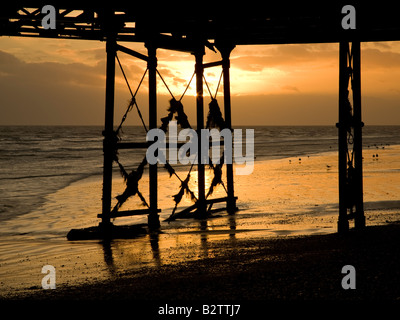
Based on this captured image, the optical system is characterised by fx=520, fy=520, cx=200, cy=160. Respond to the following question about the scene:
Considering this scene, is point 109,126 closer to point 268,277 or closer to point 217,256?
point 217,256

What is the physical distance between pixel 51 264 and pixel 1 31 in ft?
19.8

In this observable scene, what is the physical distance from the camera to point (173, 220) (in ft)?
43.8

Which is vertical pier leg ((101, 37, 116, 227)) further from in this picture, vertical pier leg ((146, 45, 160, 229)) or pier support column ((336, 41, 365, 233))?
pier support column ((336, 41, 365, 233))

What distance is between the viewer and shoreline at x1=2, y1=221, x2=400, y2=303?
5.69 m

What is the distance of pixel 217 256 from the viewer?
8.35 metres

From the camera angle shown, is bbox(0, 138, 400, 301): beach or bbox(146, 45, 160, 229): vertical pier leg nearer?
bbox(0, 138, 400, 301): beach

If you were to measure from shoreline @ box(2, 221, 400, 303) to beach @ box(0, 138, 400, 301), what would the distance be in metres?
0.01

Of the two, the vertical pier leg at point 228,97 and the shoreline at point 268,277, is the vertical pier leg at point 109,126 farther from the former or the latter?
the vertical pier leg at point 228,97

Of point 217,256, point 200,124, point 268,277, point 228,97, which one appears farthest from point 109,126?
point 268,277

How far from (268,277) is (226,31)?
7.24m

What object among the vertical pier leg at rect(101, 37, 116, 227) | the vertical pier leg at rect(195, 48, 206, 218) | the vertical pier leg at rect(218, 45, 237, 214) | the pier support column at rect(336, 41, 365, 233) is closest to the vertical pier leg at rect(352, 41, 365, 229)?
the pier support column at rect(336, 41, 365, 233)

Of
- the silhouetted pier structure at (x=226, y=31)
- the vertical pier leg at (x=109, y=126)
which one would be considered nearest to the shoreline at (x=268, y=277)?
the silhouetted pier structure at (x=226, y=31)

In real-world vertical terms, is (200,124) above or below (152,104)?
below

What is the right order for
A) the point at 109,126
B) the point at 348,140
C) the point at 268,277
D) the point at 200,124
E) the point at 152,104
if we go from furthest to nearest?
the point at 200,124 < the point at 152,104 < the point at 109,126 < the point at 348,140 < the point at 268,277
